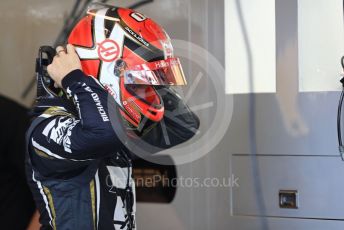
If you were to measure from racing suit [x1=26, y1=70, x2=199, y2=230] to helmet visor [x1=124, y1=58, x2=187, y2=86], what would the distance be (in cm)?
10

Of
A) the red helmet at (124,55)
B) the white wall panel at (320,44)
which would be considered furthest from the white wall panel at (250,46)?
the red helmet at (124,55)

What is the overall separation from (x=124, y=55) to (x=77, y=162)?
25cm

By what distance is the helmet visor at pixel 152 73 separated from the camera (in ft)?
3.06

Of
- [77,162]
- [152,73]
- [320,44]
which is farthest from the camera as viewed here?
[320,44]

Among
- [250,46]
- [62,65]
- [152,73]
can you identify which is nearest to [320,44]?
[250,46]

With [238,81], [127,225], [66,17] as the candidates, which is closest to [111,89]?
[127,225]

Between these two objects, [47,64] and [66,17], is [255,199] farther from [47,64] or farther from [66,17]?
[66,17]

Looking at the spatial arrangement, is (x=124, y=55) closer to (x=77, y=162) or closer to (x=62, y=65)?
(x=62, y=65)

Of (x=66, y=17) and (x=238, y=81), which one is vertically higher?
(x=66, y=17)

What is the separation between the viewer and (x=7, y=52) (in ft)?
4.91

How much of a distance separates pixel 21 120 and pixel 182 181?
0.53 m

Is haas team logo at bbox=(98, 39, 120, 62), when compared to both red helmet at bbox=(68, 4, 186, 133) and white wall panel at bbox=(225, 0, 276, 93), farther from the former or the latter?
white wall panel at bbox=(225, 0, 276, 93)

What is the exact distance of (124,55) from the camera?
94 centimetres

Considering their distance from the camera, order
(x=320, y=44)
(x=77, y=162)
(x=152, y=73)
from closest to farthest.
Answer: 1. (x=77, y=162)
2. (x=152, y=73)
3. (x=320, y=44)
